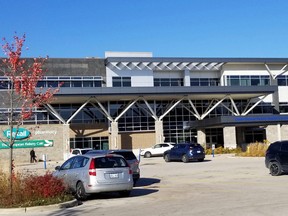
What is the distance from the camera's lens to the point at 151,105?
58844 mm

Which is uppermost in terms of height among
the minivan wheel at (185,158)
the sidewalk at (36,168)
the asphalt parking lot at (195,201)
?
the minivan wheel at (185,158)

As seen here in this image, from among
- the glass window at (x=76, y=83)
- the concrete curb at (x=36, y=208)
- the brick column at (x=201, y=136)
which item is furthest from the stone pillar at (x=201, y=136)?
the concrete curb at (x=36, y=208)

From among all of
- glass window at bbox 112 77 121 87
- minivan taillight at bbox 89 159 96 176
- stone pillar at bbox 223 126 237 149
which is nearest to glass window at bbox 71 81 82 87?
glass window at bbox 112 77 121 87

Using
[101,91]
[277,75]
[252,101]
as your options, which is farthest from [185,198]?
[277,75]

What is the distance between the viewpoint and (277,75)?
216 feet

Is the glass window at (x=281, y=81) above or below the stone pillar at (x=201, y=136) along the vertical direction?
above

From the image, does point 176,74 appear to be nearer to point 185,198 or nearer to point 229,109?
point 229,109

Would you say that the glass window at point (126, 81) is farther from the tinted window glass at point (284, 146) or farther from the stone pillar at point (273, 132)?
the tinted window glass at point (284, 146)

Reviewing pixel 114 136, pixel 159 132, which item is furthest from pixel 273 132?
pixel 114 136

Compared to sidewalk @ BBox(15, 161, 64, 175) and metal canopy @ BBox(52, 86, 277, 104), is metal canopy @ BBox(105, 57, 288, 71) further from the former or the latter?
sidewalk @ BBox(15, 161, 64, 175)

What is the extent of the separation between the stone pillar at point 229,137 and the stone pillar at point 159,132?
7859 millimetres

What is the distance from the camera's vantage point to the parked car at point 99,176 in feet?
46.6

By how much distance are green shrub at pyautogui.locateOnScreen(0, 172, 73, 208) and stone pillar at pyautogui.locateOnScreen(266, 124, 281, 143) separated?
43.1m

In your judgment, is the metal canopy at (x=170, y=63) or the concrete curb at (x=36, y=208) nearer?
the concrete curb at (x=36, y=208)
